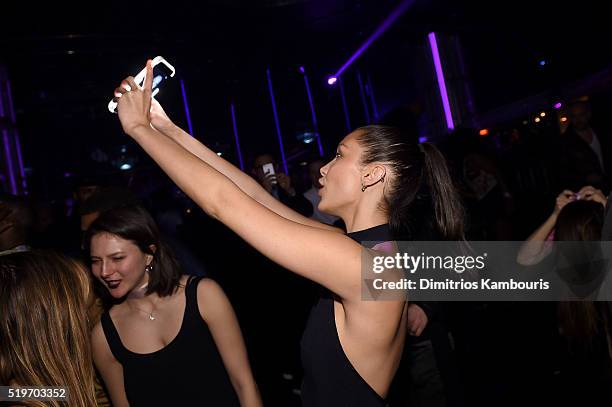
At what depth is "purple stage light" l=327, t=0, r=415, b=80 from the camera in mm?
5809

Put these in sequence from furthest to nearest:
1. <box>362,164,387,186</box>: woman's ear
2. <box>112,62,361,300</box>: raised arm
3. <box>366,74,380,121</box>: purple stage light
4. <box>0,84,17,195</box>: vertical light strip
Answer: <box>366,74,380,121</box>: purple stage light < <box>0,84,17,195</box>: vertical light strip < <box>362,164,387,186</box>: woman's ear < <box>112,62,361,300</box>: raised arm

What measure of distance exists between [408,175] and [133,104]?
2.83ft

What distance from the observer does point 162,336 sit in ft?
5.91

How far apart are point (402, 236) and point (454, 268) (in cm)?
29

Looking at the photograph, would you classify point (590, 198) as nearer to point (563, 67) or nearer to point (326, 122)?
point (563, 67)

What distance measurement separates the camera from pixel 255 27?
6.18 metres

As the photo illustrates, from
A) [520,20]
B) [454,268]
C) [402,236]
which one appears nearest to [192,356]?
[402,236]

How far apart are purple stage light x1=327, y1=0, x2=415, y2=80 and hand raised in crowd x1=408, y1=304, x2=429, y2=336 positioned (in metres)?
4.46

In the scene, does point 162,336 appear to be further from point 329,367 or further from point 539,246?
point 539,246

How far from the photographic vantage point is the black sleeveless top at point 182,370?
1748mm

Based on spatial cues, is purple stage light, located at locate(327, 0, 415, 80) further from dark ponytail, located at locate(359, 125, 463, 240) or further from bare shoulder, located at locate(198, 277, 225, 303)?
bare shoulder, located at locate(198, 277, 225, 303)

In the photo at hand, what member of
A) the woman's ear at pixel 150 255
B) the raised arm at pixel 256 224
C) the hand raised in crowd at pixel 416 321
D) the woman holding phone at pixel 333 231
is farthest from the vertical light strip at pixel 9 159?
the raised arm at pixel 256 224

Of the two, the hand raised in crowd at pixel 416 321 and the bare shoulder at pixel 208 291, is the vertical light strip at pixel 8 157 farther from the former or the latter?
the hand raised in crowd at pixel 416 321

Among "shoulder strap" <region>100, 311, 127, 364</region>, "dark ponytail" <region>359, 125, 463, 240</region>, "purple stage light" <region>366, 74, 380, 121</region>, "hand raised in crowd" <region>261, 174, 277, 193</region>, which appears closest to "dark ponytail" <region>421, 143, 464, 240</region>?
"dark ponytail" <region>359, 125, 463, 240</region>
